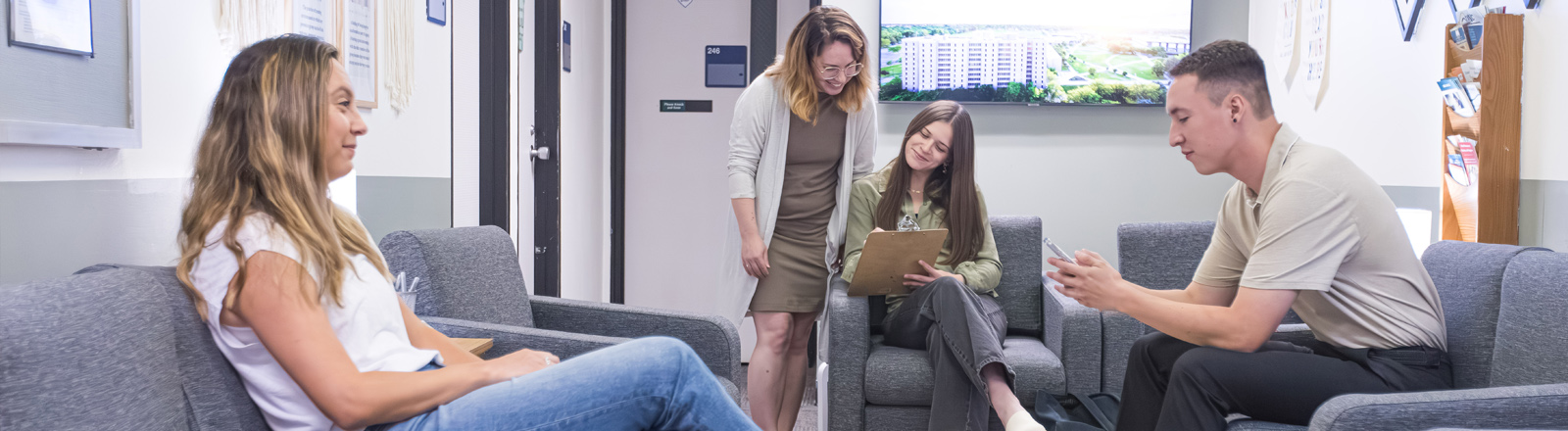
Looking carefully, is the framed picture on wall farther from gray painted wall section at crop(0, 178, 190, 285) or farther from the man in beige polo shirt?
gray painted wall section at crop(0, 178, 190, 285)

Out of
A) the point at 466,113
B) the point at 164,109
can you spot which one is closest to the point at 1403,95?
the point at 466,113

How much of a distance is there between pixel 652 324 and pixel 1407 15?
2.19m

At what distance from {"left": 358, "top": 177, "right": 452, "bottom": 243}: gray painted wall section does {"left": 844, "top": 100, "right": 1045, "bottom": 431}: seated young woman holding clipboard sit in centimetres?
114

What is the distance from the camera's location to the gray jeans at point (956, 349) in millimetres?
2213

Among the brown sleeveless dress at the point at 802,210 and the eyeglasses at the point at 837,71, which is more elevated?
the eyeglasses at the point at 837,71

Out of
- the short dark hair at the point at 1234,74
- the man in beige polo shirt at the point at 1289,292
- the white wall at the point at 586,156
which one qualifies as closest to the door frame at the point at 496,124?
the white wall at the point at 586,156

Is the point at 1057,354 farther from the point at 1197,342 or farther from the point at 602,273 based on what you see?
the point at 602,273

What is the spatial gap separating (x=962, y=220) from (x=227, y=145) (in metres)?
1.88

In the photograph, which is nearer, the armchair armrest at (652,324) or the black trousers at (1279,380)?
the black trousers at (1279,380)

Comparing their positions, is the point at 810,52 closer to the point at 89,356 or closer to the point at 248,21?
the point at 248,21

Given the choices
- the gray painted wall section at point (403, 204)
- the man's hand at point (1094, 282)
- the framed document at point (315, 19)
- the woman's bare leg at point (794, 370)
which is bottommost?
the woman's bare leg at point (794, 370)

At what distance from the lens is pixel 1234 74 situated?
1674mm

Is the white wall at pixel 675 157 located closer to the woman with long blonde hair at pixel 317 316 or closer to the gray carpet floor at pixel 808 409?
the gray carpet floor at pixel 808 409

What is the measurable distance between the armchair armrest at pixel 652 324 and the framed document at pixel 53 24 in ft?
3.75
